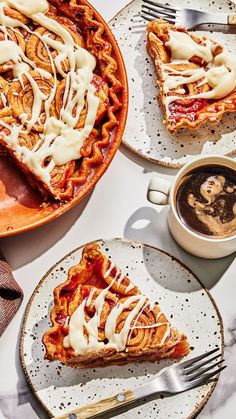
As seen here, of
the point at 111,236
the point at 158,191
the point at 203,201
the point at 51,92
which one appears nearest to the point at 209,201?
the point at 203,201

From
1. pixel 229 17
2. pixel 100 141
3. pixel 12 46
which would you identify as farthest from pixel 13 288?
Answer: pixel 229 17

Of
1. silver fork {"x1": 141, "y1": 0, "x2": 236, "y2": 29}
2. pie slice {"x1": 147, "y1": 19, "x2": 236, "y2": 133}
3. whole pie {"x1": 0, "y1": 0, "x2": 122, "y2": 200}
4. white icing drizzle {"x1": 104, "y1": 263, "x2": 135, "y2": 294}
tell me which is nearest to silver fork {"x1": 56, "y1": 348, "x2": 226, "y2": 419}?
white icing drizzle {"x1": 104, "y1": 263, "x2": 135, "y2": 294}

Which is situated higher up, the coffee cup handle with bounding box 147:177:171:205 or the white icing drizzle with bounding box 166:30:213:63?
the white icing drizzle with bounding box 166:30:213:63

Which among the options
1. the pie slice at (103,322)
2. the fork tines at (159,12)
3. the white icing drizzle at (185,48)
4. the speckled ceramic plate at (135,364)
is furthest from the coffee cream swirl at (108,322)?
the fork tines at (159,12)

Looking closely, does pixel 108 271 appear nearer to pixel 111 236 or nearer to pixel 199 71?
pixel 111 236

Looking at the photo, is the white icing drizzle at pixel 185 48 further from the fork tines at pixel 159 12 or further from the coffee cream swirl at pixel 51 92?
the coffee cream swirl at pixel 51 92

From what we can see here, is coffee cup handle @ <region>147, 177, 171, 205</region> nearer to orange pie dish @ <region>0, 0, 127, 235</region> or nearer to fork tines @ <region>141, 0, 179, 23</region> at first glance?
orange pie dish @ <region>0, 0, 127, 235</region>
